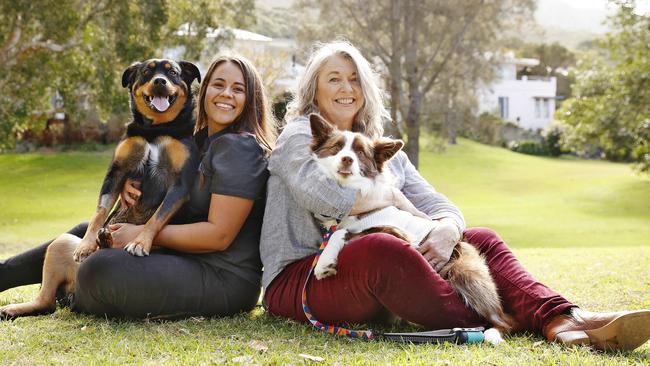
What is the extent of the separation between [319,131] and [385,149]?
15.8 inches

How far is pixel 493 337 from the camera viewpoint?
12.3 feet

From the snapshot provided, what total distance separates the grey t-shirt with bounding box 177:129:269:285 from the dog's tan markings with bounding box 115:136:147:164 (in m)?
0.40

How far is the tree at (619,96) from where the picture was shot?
68.3 ft

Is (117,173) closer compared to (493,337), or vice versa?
(493,337)

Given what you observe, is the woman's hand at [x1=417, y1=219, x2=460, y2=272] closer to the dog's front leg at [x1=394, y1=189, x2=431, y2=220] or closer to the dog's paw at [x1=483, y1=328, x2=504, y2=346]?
the dog's front leg at [x1=394, y1=189, x2=431, y2=220]

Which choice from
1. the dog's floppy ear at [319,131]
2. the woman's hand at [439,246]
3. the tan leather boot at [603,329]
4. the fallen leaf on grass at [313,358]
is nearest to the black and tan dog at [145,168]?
the dog's floppy ear at [319,131]

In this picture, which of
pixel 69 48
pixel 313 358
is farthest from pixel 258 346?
pixel 69 48

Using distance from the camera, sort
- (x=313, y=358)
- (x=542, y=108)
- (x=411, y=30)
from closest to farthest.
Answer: (x=313, y=358)
(x=411, y=30)
(x=542, y=108)

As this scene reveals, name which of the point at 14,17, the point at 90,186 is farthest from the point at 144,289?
the point at 90,186

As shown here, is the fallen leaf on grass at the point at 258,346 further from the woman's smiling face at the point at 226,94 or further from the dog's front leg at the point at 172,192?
the woman's smiling face at the point at 226,94

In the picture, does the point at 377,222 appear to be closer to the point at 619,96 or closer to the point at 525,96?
the point at 619,96

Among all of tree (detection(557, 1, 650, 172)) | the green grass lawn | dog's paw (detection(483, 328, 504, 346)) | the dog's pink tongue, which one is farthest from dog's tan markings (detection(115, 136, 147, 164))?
tree (detection(557, 1, 650, 172))

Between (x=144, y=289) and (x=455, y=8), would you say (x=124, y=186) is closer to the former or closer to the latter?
(x=144, y=289)

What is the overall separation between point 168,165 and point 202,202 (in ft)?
1.05
